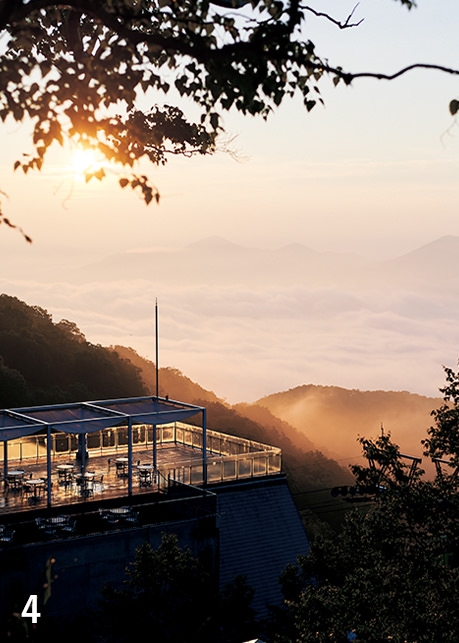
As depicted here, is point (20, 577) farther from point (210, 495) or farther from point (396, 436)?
point (396, 436)

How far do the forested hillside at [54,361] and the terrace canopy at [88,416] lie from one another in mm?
52546

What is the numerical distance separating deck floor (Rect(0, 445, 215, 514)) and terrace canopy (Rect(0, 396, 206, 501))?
1285 mm

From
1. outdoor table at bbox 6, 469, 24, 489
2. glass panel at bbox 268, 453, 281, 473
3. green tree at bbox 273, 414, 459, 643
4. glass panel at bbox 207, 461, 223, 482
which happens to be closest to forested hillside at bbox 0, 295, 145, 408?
glass panel at bbox 268, 453, 281, 473

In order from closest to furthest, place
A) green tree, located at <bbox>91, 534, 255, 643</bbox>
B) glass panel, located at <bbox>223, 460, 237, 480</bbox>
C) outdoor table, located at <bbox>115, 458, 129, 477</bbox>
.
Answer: green tree, located at <bbox>91, 534, 255, 643</bbox> → glass panel, located at <bbox>223, 460, 237, 480</bbox> → outdoor table, located at <bbox>115, 458, 129, 477</bbox>

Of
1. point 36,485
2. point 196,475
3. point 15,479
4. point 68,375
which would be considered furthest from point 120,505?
point 68,375

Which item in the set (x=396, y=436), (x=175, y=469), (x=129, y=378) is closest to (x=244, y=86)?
(x=175, y=469)

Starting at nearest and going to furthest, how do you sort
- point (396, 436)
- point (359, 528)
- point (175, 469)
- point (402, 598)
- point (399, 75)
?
point (399, 75) → point (402, 598) → point (359, 528) → point (175, 469) → point (396, 436)

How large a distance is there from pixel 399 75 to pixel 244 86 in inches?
66.5

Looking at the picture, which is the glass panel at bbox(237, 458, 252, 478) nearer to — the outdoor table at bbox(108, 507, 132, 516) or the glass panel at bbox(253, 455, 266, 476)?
the glass panel at bbox(253, 455, 266, 476)

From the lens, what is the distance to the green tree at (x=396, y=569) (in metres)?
15.5

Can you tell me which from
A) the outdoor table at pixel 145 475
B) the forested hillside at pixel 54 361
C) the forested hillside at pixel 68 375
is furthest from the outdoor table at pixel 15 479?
the forested hillside at pixel 54 361

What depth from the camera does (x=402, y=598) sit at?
629 inches

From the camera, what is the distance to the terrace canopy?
31625 millimetres

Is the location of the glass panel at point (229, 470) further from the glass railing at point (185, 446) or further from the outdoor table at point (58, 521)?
the outdoor table at point (58, 521)
